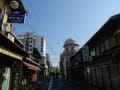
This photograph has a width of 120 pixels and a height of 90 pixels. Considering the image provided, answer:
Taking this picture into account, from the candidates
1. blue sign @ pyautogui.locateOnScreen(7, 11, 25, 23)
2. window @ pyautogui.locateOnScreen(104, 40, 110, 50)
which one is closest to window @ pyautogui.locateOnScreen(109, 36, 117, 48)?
window @ pyautogui.locateOnScreen(104, 40, 110, 50)

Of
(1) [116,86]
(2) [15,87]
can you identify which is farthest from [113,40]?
(2) [15,87]

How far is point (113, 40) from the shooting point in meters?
14.5

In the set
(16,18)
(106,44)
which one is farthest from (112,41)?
(16,18)

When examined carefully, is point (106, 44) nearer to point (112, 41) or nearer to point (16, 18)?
point (112, 41)

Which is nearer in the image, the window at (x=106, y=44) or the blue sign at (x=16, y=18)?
the blue sign at (x=16, y=18)

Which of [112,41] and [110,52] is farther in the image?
[110,52]

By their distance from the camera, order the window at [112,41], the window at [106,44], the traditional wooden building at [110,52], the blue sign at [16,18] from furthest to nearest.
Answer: the window at [106,44] < the window at [112,41] < the traditional wooden building at [110,52] < the blue sign at [16,18]

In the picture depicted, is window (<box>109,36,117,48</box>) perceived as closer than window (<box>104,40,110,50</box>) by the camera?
Answer: Yes

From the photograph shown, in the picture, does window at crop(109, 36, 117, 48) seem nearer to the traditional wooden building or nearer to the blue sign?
the traditional wooden building

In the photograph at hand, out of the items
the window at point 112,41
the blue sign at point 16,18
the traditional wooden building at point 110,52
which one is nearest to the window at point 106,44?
the traditional wooden building at point 110,52

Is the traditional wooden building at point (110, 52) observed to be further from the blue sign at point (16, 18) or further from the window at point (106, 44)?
the blue sign at point (16, 18)

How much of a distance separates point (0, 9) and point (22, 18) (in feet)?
5.86

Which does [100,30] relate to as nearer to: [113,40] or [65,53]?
[113,40]

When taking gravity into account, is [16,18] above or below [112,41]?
above
